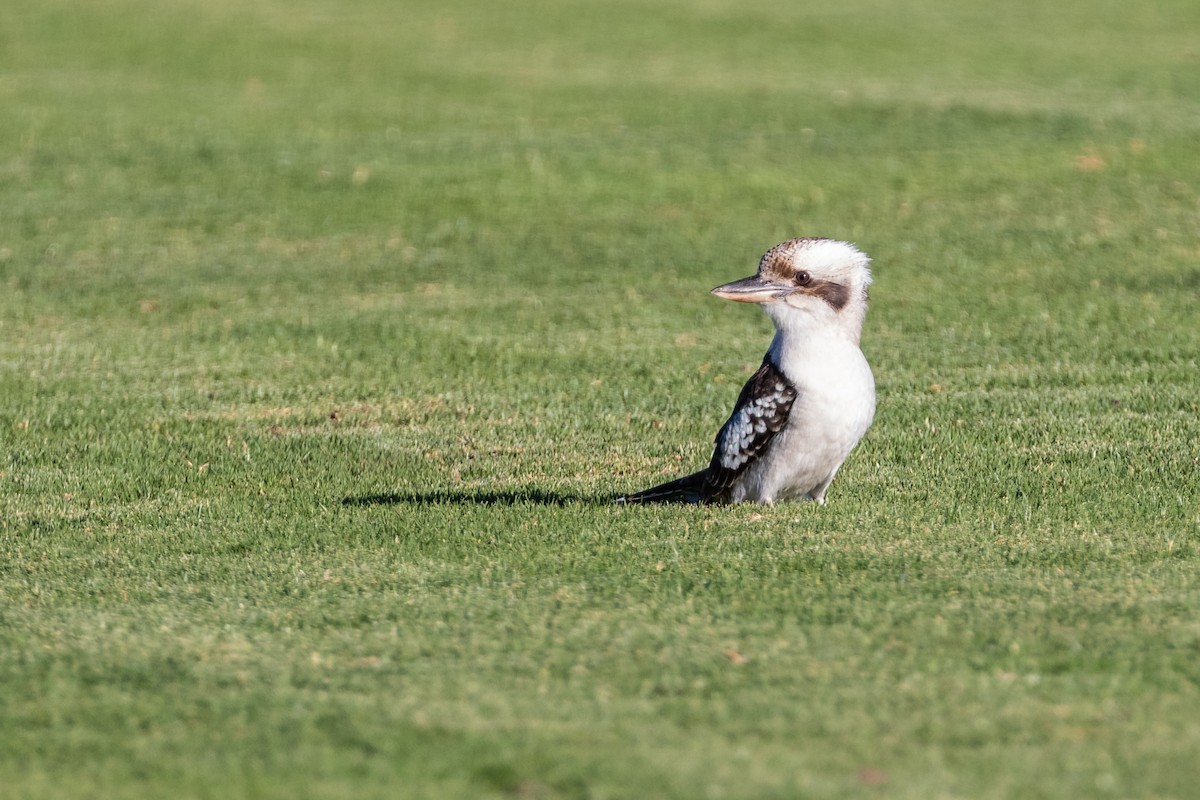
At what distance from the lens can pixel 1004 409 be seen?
11.3 meters

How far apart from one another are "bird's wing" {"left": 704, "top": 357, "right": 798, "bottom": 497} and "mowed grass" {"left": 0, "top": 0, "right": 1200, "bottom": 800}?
0.30 meters

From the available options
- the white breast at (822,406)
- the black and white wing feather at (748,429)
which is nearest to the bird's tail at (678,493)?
the black and white wing feather at (748,429)

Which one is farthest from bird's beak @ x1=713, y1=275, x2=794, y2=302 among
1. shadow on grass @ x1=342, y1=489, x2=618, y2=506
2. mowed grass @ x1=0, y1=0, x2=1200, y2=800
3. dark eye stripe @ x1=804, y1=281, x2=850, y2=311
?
shadow on grass @ x1=342, y1=489, x2=618, y2=506

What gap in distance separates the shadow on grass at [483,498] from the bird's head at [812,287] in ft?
4.49

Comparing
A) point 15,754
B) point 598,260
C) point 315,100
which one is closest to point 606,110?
point 315,100

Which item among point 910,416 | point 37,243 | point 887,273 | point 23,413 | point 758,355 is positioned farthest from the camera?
point 37,243

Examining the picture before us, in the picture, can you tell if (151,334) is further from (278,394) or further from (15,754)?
(15,754)

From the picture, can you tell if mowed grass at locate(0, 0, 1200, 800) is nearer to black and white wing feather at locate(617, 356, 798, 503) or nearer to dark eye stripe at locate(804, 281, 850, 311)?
black and white wing feather at locate(617, 356, 798, 503)

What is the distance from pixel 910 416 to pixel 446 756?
6259 millimetres

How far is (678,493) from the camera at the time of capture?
29.1 feet

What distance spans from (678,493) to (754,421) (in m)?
0.68

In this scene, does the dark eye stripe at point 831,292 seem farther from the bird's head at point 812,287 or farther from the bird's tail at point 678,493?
the bird's tail at point 678,493

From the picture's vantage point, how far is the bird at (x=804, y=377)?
8250mm

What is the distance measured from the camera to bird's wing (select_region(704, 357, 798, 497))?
27.4 feet
